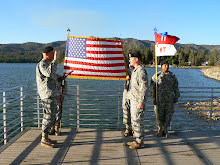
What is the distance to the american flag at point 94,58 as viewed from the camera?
5.29m

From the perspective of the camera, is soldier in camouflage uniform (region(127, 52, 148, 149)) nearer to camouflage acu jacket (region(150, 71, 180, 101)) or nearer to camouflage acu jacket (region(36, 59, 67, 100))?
camouflage acu jacket (region(150, 71, 180, 101))

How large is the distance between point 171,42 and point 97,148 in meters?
3.09

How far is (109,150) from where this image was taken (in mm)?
4230

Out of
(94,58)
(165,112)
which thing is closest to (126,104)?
(165,112)

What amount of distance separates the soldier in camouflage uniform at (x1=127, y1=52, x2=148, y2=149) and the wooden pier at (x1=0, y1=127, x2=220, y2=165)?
1.22ft

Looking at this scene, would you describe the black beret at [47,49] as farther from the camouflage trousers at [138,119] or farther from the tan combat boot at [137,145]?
the tan combat boot at [137,145]

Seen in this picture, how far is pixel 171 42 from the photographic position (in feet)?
16.5

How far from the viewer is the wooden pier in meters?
3.75

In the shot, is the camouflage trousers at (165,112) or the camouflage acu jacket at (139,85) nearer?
Result: the camouflage acu jacket at (139,85)

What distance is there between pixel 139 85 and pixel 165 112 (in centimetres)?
143

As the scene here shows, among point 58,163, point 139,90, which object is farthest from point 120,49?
point 58,163

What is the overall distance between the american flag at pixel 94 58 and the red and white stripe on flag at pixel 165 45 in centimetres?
96

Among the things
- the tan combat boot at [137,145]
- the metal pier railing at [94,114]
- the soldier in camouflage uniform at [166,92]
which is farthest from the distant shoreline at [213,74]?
the tan combat boot at [137,145]

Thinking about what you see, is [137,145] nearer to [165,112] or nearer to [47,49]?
[165,112]
